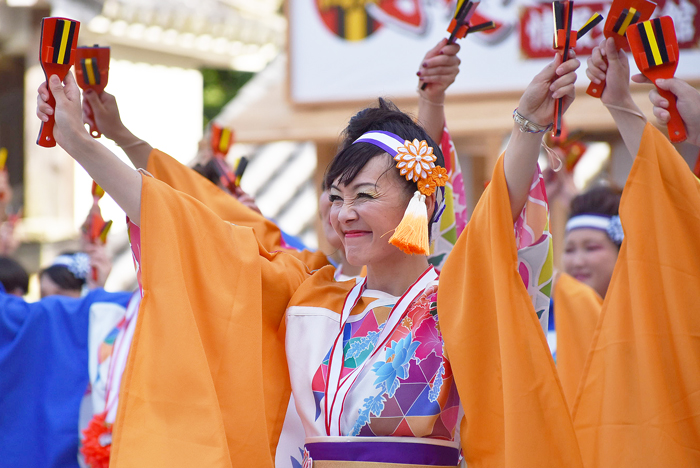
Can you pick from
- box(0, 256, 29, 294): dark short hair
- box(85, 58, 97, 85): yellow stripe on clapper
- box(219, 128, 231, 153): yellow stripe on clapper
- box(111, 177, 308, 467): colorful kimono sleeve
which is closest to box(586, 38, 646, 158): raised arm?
box(111, 177, 308, 467): colorful kimono sleeve

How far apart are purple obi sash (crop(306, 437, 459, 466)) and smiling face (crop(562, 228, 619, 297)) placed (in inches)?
57.8

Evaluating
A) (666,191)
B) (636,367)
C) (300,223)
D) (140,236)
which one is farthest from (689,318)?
(300,223)

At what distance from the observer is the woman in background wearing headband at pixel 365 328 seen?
1.60 m

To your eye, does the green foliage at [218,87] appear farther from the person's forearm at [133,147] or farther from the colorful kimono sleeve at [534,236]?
the colorful kimono sleeve at [534,236]

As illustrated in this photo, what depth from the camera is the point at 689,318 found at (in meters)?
1.66

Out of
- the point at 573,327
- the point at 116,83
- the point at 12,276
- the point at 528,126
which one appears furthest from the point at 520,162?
the point at 116,83

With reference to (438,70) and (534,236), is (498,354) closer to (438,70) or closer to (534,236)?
(534,236)

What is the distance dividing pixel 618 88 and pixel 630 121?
0.09m

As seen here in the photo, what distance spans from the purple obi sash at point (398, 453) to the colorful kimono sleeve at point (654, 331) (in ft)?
1.01

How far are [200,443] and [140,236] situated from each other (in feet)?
1.54

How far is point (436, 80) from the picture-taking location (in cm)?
222

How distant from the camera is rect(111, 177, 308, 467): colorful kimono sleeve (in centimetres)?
167

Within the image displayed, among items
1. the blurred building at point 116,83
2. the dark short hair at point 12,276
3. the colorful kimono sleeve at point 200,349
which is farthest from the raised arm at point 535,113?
the blurred building at point 116,83

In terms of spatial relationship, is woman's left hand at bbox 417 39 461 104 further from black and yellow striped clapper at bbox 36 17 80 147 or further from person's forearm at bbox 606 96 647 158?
black and yellow striped clapper at bbox 36 17 80 147
